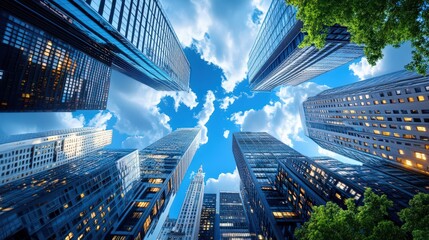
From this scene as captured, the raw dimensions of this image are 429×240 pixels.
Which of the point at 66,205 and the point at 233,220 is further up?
the point at 66,205

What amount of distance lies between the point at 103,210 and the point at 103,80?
116 meters

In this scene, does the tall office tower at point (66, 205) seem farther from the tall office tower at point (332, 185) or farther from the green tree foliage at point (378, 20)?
the tall office tower at point (332, 185)

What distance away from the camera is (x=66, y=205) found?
41.2m

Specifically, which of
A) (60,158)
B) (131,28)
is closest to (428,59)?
(131,28)

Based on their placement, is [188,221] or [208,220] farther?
[208,220]

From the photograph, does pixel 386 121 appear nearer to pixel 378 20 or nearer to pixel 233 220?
pixel 378 20

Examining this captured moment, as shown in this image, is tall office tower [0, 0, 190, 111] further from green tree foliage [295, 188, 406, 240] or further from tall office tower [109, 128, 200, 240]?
tall office tower [109, 128, 200, 240]

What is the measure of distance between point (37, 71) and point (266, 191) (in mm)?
107731

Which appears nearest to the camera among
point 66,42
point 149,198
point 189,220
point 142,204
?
point 142,204

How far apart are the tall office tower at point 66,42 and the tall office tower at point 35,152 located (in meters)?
40.8

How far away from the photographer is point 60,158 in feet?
456

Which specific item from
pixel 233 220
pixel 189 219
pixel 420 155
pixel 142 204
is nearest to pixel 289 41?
pixel 420 155

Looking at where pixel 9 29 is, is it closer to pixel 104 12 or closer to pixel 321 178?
pixel 104 12

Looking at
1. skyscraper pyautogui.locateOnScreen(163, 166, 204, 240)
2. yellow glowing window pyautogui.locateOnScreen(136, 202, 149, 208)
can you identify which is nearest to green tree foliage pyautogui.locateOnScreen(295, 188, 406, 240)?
yellow glowing window pyautogui.locateOnScreen(136, 202, 149, 208)
